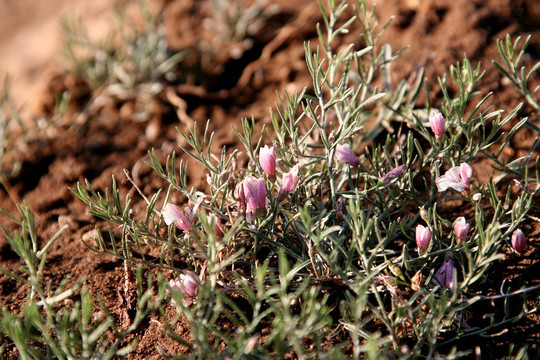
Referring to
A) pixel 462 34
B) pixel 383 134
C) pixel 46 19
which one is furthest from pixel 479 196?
pixel 46 19

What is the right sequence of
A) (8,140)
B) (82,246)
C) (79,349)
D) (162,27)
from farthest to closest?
(162,27) → (8,140) → (82,246) → (79,349)

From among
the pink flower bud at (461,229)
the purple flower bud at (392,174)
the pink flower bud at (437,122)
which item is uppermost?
the pink flower bud at (437,122)

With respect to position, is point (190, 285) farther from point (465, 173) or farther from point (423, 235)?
point (465, 173)

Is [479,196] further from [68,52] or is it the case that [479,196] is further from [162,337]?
[68,52]

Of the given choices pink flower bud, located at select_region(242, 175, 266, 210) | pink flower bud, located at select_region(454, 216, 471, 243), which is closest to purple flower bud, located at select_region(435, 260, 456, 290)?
pink flower bud, located at select_region(454, 216, 471, 243)

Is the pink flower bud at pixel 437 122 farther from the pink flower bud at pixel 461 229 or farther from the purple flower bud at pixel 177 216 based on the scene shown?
the purple flower bud at pixel 177 216

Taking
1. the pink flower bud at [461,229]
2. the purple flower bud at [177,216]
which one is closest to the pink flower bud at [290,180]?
the purple flower bud at [177,216]
